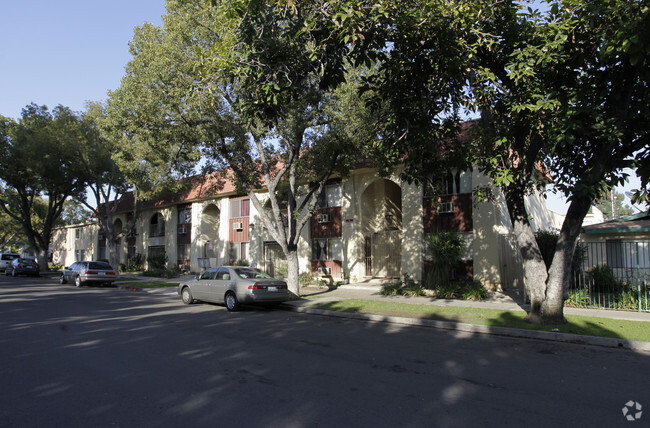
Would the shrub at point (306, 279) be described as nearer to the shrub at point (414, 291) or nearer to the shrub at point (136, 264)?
the shrub at point (414, 291)

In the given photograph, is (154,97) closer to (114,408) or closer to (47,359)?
(47,359)

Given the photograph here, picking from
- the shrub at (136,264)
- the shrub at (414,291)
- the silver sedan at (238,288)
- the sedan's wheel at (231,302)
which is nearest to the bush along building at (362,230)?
the shrub at (136,264)

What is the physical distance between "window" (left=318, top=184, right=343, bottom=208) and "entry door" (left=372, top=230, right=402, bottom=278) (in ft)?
8.99

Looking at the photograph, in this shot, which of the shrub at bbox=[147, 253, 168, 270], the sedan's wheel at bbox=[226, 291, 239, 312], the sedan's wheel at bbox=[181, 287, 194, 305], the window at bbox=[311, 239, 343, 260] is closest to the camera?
the sedan's wheel at bbox=[226, 291, 239, 312]

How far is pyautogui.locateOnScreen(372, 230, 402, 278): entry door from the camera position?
2116 cm

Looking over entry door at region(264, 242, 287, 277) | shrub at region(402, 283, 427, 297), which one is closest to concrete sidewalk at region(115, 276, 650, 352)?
shrub at region(402, 283, 427, 297)

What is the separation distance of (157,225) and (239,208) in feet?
38.1

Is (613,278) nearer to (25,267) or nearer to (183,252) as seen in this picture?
(183,252)

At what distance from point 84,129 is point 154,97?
55.8 feet

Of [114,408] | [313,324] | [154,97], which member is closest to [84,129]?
[154,97]

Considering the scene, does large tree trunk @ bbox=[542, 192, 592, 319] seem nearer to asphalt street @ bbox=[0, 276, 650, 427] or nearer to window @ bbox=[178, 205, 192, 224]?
asphalt street @ bbox=[0, 276, 650, 427]

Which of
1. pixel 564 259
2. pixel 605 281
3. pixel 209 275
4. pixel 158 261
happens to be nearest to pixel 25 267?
pixel 158 261

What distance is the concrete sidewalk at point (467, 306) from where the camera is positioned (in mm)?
8766

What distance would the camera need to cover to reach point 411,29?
8.85 m
